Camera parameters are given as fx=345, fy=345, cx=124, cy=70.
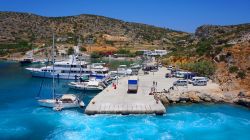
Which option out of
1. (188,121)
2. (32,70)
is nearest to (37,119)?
(188,121)

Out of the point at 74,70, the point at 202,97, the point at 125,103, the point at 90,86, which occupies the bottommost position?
the point at 125,103

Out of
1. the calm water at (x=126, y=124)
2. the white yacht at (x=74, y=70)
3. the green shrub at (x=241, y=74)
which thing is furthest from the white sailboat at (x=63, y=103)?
the green shrub at (x=241, y=74)

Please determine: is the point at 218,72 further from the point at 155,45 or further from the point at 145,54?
the point at 155,45

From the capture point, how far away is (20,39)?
17400 cm

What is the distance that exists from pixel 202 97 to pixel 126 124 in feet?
61.0

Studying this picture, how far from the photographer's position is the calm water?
41.8 meters

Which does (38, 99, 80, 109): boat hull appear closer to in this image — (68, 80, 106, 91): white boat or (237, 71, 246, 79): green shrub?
(68, 80, 106, 91): white boat

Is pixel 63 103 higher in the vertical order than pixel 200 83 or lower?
lower

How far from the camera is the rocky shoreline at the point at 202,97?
185 feet

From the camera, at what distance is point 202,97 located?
58.0m

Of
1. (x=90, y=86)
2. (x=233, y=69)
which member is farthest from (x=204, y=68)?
(x=90, y=86)

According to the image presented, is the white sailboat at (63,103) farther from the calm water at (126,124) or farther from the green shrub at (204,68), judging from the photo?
the green shrub at (204,68)

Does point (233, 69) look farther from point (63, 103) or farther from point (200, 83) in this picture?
point (63, 103)

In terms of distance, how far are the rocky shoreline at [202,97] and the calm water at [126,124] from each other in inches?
71.0
